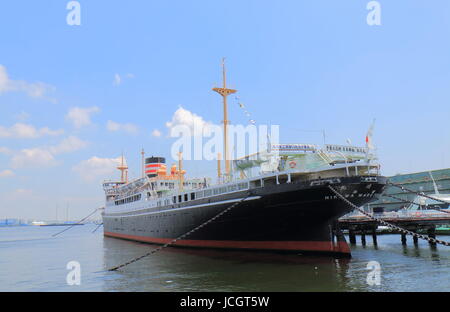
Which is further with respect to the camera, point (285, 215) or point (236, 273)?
point (285, 215)

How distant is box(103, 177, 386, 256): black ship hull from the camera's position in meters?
24.6

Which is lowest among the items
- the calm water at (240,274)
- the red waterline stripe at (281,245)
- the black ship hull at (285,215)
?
the calm water at (240,274)

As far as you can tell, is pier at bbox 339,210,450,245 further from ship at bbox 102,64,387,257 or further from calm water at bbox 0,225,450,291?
ship at bbox 102,64,387,257

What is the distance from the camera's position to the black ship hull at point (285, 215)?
24.6 meters

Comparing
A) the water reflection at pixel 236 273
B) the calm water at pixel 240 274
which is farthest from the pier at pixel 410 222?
the water reflection at pixel 236 273

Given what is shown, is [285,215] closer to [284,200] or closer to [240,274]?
[284,200]

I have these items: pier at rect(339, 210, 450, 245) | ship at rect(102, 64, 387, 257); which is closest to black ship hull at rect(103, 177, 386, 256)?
ship at rect(102, 64, 387, 257)

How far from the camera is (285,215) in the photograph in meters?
26.0

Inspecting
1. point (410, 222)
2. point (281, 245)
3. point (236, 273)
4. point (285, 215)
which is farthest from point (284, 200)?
point (410, 222)

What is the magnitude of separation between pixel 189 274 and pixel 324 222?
1037 cm

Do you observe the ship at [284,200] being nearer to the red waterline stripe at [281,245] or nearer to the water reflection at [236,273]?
the red waterline stripe at [281,245]

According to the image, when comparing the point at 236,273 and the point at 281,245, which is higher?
the point at 281,245
